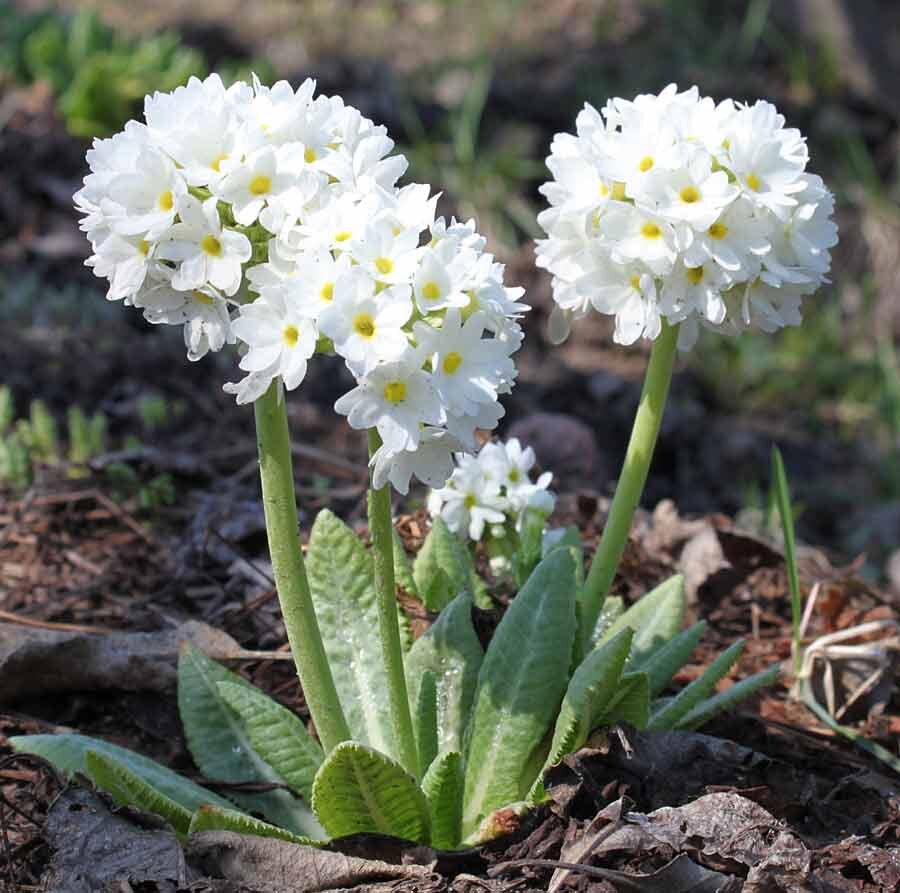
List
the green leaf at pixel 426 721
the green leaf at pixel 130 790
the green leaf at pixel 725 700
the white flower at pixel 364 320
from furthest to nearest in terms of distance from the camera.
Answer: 1. the green leaf at pixel 725 700
2. the green leaf at pixel 426 721
3. the green leaf at pixel 130 790
4. the white flower at pixel 364 320

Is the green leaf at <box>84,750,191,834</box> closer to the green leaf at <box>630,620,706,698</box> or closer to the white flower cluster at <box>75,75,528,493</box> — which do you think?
the white flower cluster at <box>75,75,528,493</box>

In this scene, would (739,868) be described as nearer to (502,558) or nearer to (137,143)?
(502,558)

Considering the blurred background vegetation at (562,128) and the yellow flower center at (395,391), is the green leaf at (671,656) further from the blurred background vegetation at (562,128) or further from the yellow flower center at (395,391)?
the blurred background vegetation at (562,128)

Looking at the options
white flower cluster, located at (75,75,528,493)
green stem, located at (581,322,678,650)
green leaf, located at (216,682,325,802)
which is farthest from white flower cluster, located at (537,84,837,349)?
green leaf, located at (216,682,325,802)

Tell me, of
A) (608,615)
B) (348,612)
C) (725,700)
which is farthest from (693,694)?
(348,612)

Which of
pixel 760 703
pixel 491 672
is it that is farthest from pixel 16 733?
pixel 760 703

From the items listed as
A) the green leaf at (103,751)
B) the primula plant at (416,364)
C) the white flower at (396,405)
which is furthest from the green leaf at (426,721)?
the white flower at (396,405)
